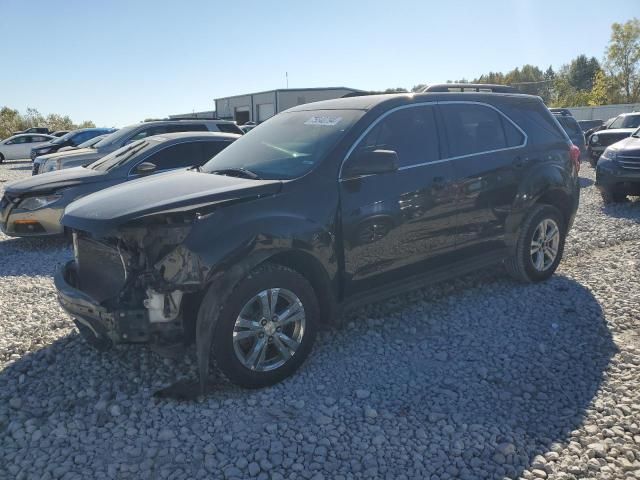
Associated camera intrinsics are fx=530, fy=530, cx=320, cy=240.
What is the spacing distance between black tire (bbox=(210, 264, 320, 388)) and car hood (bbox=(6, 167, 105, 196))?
5117 mm

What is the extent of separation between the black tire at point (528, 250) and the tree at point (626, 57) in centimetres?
5718

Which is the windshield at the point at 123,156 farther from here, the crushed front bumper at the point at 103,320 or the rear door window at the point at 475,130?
the rear door window at the point at 475,130

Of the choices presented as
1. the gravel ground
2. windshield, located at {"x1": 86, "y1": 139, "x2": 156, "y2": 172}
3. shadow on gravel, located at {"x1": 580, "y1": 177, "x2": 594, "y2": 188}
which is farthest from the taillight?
shadow on gravel, located at {"x1": 580, "y1": 177, "x2": 594, "y2": 188}

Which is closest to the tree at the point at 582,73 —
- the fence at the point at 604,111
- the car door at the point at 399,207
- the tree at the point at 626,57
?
the tree at the point at 626,57

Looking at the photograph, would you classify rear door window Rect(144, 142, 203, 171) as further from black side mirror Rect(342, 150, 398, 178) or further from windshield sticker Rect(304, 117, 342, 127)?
black side mirror Rect(342, 150, 398, 178)

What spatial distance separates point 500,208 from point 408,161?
122 cm

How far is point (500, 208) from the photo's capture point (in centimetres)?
503

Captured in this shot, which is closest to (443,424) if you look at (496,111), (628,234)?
(496,111)

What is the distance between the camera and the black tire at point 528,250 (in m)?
5.30

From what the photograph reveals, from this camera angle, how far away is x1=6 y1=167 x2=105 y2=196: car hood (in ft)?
24.5

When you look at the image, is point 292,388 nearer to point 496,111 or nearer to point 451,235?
point 451,235

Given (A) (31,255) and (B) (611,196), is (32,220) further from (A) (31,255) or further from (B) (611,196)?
(B) (611,196)

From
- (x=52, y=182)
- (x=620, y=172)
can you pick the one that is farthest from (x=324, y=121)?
(x=620, y=172)

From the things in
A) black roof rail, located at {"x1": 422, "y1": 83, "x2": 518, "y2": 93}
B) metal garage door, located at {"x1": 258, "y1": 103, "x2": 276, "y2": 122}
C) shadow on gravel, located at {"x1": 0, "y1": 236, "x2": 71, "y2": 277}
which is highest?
metal garage door, located at {"x1": 258, "y1": 103, "x2": 276, "y2": 122}
